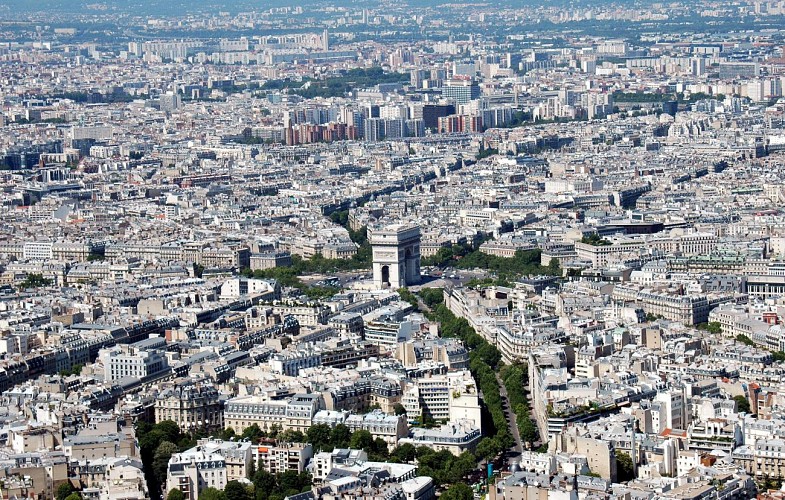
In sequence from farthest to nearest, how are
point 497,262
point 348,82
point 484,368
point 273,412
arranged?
point 348,82
point 497,262
point 484,368
point 273,412

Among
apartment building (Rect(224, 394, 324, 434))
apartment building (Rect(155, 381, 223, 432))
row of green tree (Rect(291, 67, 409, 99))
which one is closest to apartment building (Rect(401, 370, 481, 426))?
apartment building (Rect(224, 394, 324, 434))

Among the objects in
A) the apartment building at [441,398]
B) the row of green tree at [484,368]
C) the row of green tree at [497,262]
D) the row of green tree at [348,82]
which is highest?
the apartment building at [441,398]

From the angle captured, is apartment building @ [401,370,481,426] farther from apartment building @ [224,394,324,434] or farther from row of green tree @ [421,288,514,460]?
apartment building @ [224,394,324,434]

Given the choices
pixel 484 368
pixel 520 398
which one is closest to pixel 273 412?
pixel 520 398

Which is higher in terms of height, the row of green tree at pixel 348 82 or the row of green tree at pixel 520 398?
the row of green tree at pixel 520 398

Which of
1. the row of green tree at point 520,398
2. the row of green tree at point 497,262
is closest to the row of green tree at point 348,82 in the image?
the row of green tree at point 497,262


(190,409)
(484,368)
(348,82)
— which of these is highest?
(190,409)

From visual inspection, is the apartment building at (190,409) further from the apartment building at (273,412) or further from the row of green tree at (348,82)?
the row of green tree at (348,82)

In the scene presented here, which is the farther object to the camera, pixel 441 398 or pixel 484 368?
pixel 484 368

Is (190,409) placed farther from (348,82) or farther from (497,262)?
(348,82)

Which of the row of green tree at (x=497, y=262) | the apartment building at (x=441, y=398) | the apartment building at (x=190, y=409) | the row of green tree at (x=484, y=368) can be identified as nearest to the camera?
the row of green tree at (x=484, y=368)

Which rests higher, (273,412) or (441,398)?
(273,412)

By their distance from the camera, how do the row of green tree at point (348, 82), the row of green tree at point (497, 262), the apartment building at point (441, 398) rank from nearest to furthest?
the apartment building at point (441, 398)
the row of green tree at point (497, 262)
the row of green tree at point (348, 82)
